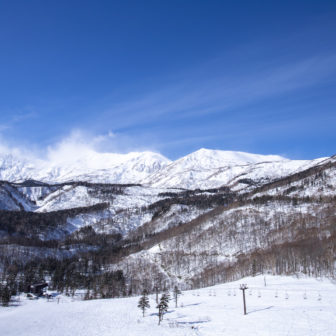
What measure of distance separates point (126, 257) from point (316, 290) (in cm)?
→ 12104

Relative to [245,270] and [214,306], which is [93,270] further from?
[214,306]

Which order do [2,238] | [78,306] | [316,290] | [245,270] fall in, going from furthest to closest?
[2,238] → [245,270] → [78,306] → [316,290]

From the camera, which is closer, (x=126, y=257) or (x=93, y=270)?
(x=93, y=270)

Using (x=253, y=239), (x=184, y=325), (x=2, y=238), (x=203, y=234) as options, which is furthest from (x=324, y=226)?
(x=2, y=238)

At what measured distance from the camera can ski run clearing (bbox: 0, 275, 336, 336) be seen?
110 ft

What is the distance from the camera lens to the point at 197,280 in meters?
112

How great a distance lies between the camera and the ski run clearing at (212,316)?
3366 cm

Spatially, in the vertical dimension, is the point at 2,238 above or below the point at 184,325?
above

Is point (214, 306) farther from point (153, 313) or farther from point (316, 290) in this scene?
point (316, 290)

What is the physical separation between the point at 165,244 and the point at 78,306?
376 feet

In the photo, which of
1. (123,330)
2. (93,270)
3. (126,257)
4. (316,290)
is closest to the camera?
(123,330)

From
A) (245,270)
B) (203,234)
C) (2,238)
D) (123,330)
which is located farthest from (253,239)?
(2,238)

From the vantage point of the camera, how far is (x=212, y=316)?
40.3 meters

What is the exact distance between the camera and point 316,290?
165 feet
